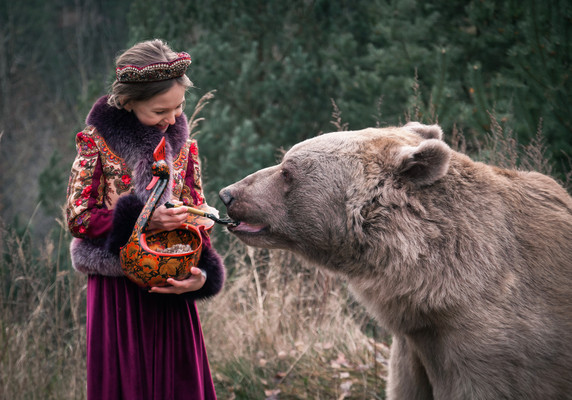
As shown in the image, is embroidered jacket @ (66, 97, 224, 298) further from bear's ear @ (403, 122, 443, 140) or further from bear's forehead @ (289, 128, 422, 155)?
bear's ear @ (403, 122, 443, 140)

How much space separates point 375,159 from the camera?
7.31 feet

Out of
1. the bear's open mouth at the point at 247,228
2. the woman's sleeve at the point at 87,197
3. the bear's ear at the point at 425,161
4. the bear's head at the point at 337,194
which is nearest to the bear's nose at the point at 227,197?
the bear's head at the point at 337,194

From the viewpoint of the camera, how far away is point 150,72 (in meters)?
2.23

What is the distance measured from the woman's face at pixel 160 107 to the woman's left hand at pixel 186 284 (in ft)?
2.07

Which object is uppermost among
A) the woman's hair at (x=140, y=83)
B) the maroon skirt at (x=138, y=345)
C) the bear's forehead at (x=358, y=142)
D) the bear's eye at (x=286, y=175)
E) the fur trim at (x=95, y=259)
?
the woman's hair at (x=140, y=83)

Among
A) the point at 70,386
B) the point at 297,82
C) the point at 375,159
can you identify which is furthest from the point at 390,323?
the point at 297,82

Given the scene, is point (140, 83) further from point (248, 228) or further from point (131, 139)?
point (248, 228)

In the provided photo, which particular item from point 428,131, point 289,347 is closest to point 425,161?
point 428,131

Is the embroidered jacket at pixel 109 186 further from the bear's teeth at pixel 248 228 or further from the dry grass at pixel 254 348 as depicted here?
the dry grass at pixel 254 348

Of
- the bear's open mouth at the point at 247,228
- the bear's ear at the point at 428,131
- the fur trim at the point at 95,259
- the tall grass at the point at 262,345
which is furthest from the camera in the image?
the tall grass at the point at 262,345

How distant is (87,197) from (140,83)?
0.50 metres

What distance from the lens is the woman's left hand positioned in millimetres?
2180

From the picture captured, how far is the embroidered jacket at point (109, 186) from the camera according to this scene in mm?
2227

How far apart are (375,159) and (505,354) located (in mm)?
848
